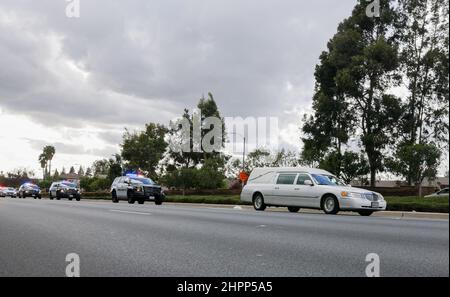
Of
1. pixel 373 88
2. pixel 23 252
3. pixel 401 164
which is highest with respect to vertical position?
pixel 373 88

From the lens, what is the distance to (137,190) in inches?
1203

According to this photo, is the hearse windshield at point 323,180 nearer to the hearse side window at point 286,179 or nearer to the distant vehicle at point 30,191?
the hearse side window at point 286,179

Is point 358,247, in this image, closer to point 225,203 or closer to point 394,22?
point 225,203

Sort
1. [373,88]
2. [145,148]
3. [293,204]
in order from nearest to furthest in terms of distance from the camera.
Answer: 1. [293,204]
2. [373,88]
3. [145,148]

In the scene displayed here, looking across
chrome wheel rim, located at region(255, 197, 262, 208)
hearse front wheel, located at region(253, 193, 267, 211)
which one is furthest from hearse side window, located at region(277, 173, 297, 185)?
chrome wheel rim, located at region(255, 197, 262, 208)

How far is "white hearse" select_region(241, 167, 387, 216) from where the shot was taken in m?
17.3

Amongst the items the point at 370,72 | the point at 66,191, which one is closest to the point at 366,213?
the point at 370,72

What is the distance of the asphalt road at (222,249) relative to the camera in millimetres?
6219

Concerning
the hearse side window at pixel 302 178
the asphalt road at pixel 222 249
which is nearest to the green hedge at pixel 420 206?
the hearse side window at pixel 302 178

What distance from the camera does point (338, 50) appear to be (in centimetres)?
4156

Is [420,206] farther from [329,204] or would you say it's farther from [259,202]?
[259,202]

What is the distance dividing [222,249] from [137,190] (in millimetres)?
23040

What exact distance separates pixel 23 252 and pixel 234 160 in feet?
181
